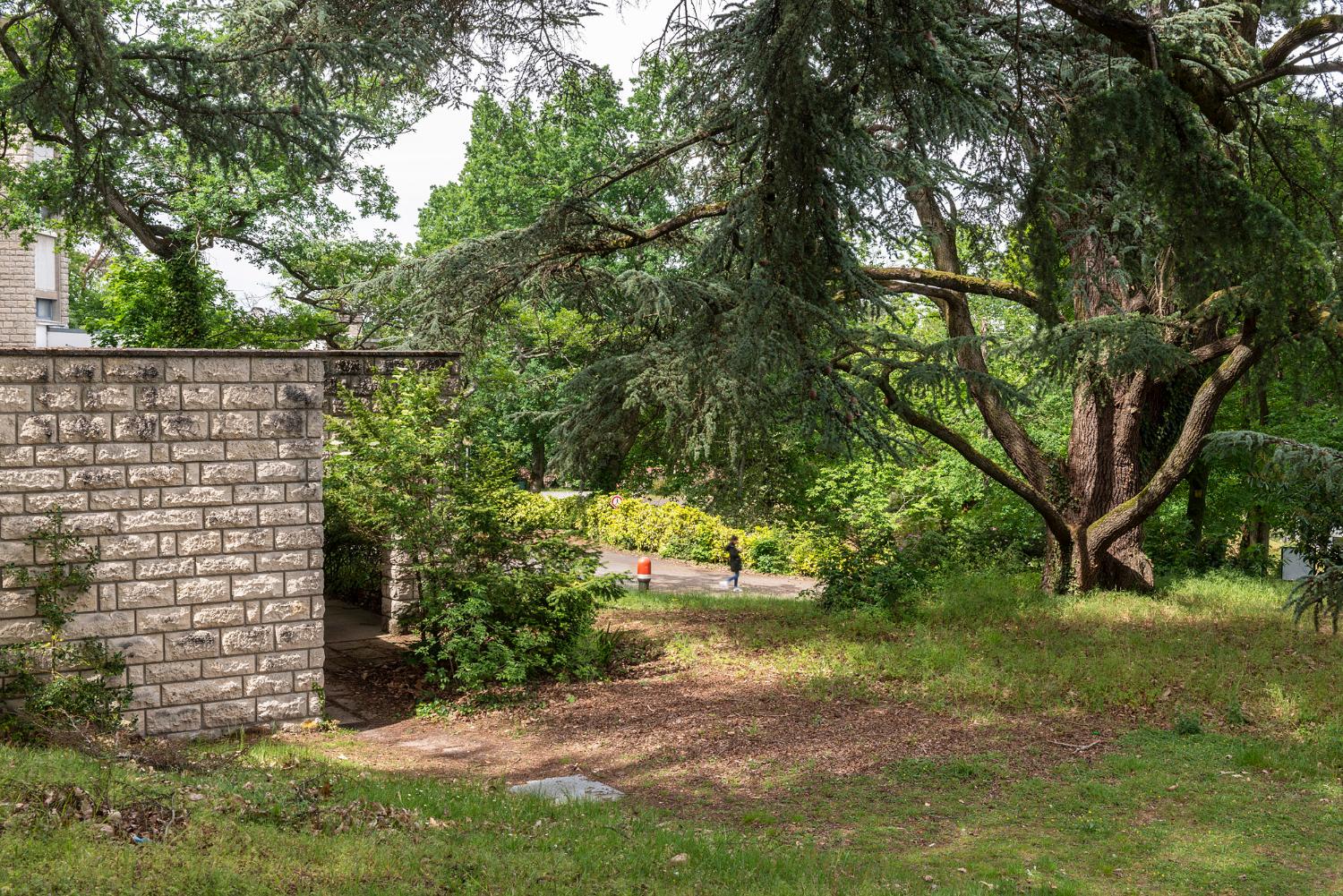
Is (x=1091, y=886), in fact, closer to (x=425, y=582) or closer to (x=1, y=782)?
(x=1, y=782)

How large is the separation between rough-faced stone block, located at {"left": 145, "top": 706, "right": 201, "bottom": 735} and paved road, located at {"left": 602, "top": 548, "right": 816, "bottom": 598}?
1188cm

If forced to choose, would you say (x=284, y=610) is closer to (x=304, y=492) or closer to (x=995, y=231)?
(x=304, y=492)

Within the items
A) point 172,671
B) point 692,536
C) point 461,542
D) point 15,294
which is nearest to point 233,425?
point 172,671

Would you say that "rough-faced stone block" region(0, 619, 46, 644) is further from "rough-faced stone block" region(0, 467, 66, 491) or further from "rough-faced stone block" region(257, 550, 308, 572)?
"rough-faced stone block" region(257, 550, 308, 572)

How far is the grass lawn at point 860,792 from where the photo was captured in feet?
15.8

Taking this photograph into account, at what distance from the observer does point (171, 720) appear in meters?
8.59

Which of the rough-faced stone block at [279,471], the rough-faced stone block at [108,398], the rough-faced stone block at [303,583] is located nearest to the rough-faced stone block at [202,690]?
the rough-faced stone block at [303,583]

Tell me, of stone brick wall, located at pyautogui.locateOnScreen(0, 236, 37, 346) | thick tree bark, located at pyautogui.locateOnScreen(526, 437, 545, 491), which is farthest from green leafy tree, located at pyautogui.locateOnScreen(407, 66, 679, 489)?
stone brick wall, located at pyautogui.locateOnScreen(0, 236, 37, 346)

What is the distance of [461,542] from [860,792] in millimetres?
4953

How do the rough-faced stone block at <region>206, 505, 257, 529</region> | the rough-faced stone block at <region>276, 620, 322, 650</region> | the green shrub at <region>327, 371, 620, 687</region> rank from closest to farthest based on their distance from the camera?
the rough-faced stone block at <region>206, 505, 257, 529</region>
the rough-faced stone block at <region>276, 620, 322, 650</region>
the green shrub at <region>327, 371, 620, 687</region>

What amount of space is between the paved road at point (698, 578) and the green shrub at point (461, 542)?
9042mm

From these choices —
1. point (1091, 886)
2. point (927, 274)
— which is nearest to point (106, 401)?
point (1091, 886)

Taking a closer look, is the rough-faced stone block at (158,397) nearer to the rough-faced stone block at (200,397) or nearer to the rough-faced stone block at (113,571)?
the rough-faced stone block at (200,397)

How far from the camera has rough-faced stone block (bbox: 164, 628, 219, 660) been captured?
8617 mm
